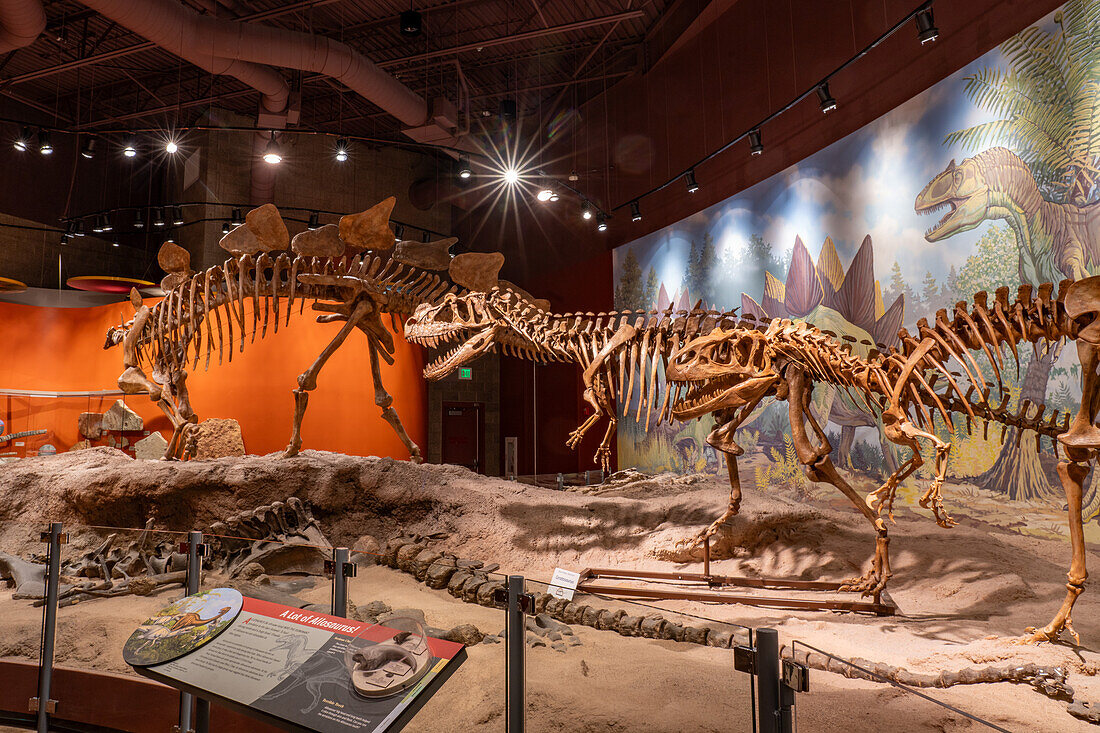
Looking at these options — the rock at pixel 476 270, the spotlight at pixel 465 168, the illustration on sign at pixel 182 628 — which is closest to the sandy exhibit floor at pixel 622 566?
the illustration on sign at pixel 182 628

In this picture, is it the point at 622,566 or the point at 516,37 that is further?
the point at 516,37

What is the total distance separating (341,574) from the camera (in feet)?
8.83

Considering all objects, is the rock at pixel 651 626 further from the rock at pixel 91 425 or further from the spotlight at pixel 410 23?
the rock at pixel 91 425

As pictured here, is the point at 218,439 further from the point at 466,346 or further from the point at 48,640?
the point at 48,640

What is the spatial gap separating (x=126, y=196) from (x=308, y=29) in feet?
18.6

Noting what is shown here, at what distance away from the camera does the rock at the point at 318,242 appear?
6.85m

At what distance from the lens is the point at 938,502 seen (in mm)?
3945

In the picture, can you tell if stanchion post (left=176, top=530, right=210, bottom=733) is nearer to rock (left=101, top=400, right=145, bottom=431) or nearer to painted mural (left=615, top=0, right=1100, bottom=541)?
painted mural (left=615, top=0, right=1100, bottom=541)

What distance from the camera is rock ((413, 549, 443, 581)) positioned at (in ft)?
12.5

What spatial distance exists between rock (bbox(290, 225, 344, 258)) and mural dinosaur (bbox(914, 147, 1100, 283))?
592cm

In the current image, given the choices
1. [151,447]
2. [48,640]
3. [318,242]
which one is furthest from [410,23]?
[48,640]

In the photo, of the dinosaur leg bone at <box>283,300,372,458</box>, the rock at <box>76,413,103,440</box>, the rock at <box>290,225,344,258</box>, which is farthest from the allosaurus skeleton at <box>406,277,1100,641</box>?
the rock at <box>76,413,103,440</box>

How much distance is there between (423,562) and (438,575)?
16 cm

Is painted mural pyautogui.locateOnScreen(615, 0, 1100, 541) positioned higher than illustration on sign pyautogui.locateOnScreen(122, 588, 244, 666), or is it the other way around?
painted mural pyautogui.locateOnScreen(615, 0, 1100, 541)
